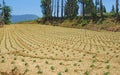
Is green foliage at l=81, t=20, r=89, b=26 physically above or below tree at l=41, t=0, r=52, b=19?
below

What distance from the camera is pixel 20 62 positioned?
20.1 meters

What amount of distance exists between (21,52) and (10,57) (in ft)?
9.96

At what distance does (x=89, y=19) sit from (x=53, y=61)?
4692 centimetres

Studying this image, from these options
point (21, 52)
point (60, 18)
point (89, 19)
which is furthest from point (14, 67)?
point (60, 18)

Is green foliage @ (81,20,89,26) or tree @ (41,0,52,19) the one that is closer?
green foliage @ (81,20,89,26)

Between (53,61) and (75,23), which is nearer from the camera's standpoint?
(53,61)

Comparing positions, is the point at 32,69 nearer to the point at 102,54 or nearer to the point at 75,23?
the point at 102,54

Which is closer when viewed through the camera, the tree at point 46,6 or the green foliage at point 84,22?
the green foliage at point 84,22

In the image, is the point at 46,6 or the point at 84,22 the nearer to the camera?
the point at 84,22

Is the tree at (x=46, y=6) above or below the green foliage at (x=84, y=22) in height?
above

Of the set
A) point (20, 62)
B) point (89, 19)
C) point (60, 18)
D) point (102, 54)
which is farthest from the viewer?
point (60, 18)

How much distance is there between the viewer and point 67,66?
61.9 feet

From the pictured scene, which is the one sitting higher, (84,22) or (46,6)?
(46,6)

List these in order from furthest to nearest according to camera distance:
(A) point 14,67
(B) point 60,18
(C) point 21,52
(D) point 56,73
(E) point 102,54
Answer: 1. (B) point 60,18
2. (C) point 21,52
3. (E) point 102,54
4. (A) point 14,67
5. (D) point 56,73
